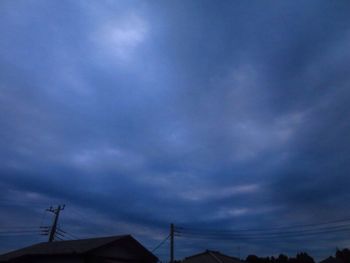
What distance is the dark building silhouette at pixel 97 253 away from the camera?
66.6 feet

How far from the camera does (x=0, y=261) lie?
Result: 25.0 meters

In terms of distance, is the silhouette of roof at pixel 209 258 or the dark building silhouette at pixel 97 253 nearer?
the dark building silhouette at pixel 97 253

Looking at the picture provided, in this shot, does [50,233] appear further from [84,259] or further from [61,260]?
[84,259]

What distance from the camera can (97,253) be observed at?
2089 centimetres

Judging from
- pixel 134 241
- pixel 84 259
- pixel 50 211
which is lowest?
pixel 84 259

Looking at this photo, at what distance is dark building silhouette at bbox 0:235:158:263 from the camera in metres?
20.3

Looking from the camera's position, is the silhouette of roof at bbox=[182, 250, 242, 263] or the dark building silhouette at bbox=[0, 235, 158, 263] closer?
the dark building silhouette at bbox=[0, 235, 158, 263]

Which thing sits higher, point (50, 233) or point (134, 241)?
point (50, 233)

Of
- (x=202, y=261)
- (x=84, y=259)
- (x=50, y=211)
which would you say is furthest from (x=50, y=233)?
(x=202, y=261)

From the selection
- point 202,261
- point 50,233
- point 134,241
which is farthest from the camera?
point 50,233

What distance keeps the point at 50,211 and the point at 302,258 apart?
76.3m

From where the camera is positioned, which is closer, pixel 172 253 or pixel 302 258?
pixel 172 253

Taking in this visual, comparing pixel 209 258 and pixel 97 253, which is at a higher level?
pixel 209 258

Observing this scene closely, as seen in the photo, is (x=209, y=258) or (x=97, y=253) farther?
(x=209, y=258)
